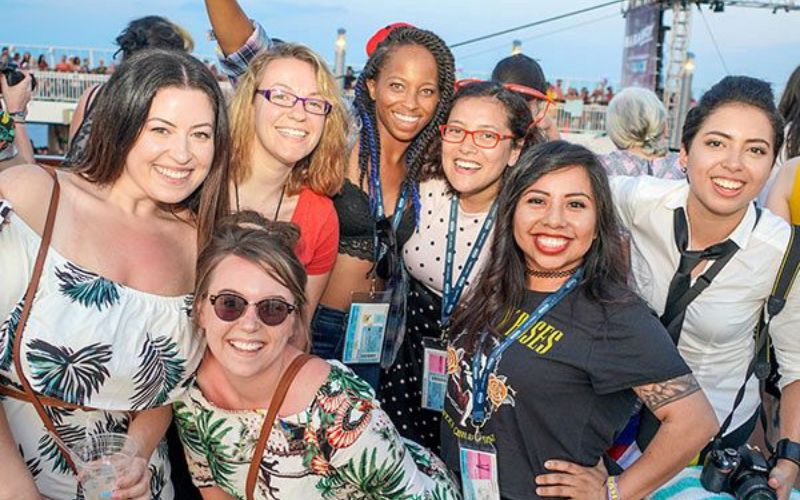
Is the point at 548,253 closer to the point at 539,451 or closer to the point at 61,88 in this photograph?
the point at 539,451

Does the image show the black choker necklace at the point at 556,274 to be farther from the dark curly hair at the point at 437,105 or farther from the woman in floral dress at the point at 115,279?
the woman in floral dress at the point at 115,279

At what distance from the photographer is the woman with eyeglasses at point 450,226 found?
309cm

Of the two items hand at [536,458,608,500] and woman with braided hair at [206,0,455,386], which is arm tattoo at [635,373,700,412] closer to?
hand at [536,458,608,500]

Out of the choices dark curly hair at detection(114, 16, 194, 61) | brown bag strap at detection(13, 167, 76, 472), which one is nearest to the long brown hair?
brown bag strap at detection(13, 167, 76, 472)

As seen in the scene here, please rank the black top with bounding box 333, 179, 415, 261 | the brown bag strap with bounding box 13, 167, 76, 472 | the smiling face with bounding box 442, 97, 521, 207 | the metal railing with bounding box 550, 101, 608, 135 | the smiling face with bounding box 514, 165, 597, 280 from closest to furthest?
the brown bag strap with bounding box 13, 167, 76, 472 < the smiling face with bounding box 514, 165, 597, 280 < the smiling face with bounding box 442, 97, 521, 207 < the black top with bounding box 333, 179, 415, 261 < the metal railing with bounding box 550, 101, 608, 135

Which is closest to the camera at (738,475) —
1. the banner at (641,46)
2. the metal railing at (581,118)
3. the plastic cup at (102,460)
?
the plastic cup at (102,460)

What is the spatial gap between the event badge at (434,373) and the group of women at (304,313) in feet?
1.46

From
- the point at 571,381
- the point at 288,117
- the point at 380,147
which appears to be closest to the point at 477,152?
the point at 380,147

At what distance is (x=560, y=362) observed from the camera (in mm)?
2207

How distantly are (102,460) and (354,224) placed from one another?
1.51 metres

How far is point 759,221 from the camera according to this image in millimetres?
2705

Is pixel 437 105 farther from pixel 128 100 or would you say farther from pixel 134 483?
pixel 134 483

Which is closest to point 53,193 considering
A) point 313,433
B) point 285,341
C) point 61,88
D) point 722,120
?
point 285,341

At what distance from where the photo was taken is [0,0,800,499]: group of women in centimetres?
202
